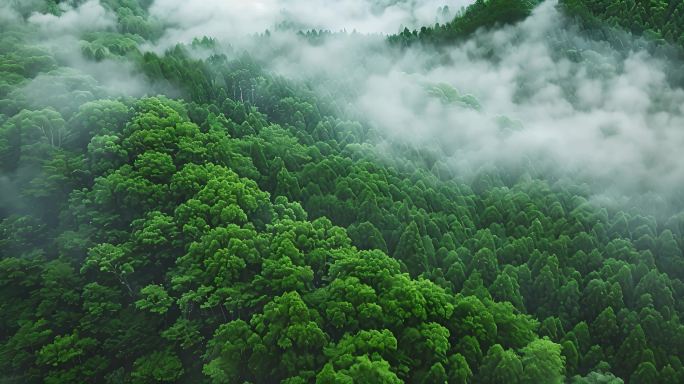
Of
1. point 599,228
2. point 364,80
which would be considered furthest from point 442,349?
point 364,80

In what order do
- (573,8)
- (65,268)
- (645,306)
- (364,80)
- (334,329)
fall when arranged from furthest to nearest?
(573,8)
(364,80)
(645,306)
(65,268)
(334,329)

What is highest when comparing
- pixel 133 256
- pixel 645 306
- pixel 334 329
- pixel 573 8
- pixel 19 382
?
pixel 573 8

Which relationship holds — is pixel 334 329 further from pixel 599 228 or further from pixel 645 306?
pixel 599 228

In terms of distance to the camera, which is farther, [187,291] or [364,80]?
[364,80]

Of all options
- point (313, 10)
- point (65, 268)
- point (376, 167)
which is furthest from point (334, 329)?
point (313, 10)

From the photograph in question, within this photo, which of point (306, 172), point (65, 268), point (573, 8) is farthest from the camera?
point (573, 8)

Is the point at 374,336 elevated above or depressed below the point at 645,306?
above
